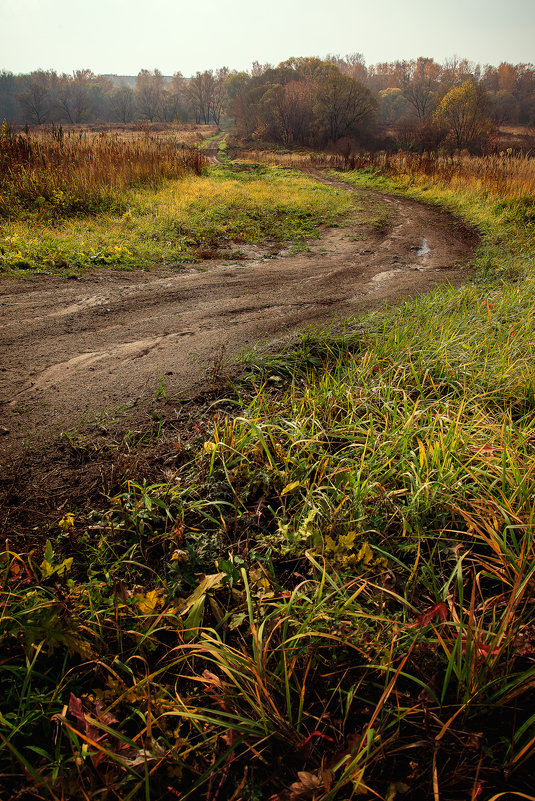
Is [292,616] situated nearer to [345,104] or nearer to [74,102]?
[345,104]

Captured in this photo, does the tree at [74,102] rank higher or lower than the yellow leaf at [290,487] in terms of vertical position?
higher

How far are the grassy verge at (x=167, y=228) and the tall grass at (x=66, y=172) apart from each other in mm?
412

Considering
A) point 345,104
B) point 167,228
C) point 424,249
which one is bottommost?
point 424,249

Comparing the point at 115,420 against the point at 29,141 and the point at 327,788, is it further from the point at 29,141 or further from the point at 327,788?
the point at 29,141

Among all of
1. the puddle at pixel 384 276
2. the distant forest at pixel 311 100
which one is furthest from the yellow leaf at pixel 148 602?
the distant forest at pixel 311 100

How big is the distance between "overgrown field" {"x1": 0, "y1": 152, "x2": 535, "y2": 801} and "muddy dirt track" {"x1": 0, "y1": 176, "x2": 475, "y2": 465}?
23.1 inches

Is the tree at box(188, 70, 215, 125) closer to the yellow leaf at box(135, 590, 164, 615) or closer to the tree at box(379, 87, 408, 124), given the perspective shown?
the tree at box(379, 87, 408, 124)

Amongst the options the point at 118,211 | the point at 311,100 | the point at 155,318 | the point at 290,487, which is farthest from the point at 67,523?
the point at 311,100

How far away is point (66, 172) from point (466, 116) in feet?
120

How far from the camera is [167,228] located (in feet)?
23.7

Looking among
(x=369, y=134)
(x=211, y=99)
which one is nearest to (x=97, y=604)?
(x=369, y=134)

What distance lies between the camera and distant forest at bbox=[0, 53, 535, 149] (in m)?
33.5

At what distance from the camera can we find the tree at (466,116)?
1222 inches

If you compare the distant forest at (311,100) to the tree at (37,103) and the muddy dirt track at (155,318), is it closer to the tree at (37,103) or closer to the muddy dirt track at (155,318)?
the tree at (37,103)
